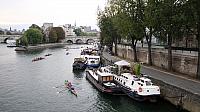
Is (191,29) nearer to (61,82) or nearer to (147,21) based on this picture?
(147,21)

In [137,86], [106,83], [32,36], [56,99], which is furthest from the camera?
[32,36]

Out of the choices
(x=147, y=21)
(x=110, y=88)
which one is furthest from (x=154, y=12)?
(x=110, y=88)

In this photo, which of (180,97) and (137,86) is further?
(137,86)

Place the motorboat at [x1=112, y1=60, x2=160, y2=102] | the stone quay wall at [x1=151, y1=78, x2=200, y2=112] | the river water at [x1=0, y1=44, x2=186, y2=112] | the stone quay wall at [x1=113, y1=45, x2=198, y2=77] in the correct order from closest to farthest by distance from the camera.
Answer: the stone quay wall at [x1=151, y1=78, x2=200, y2=112] → the river water at [x1=0, y1=44, x2=186, y2=112] → the motorboat at [x1=112, y1=60, x2=160, y2=102] → the stone quay wall at [x1=113, y1=45, x2=198, y2=77]

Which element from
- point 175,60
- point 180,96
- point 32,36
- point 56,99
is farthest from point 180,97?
point 32,36

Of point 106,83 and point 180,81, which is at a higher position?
point 180,81

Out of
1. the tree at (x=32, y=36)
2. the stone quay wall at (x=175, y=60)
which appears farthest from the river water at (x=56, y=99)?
the tree at (x=32, y=36)

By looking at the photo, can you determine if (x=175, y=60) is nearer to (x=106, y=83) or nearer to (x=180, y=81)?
(x=180, y=81)

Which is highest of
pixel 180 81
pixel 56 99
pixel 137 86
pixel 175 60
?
pixel 175 60

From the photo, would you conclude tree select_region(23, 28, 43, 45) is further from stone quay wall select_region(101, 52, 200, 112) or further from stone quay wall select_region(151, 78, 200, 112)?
stone quay wall select_region(151, 78, 200, 112)

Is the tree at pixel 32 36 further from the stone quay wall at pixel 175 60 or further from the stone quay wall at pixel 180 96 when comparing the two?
the stone quay wall at pixel 180 96

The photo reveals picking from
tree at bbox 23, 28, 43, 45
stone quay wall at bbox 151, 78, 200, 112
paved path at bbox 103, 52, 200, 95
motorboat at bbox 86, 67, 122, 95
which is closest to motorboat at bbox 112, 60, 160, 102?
motorboat at bbox 86, 67, 122, 95

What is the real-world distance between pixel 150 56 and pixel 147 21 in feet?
36.2

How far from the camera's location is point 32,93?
55625 millimetres
